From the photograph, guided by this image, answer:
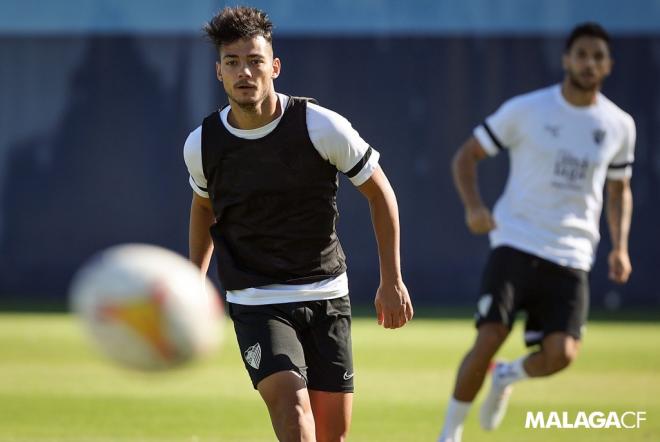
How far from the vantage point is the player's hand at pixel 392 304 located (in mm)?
5980

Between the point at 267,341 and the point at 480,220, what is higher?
the point at 480,220

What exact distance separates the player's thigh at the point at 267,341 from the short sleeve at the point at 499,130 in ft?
8.21

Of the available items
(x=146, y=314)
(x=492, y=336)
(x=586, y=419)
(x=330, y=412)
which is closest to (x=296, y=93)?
(x=586, y=419)

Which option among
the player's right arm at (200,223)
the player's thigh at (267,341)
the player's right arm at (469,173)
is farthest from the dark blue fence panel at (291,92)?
the player's thigh at (267,341)

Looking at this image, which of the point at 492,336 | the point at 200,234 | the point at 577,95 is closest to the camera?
the point at 200,234

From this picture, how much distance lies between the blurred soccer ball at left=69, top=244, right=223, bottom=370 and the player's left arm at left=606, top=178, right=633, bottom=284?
13.0ft

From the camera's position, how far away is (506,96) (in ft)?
75.5

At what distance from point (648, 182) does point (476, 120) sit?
3.22m

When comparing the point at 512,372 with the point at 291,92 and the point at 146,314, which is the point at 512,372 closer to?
the point at 146,314

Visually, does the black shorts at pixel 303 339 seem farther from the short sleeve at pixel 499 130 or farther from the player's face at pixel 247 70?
the short sleeve at pixel 499 130

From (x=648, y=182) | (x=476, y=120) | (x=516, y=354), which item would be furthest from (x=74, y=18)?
(x=516, y=354)

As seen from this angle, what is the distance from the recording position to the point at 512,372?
27.2 feet

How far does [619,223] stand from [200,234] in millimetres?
3371

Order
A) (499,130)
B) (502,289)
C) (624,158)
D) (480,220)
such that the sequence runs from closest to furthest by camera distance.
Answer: (480,220) → (502,289) → (499,130) → (624,158)
